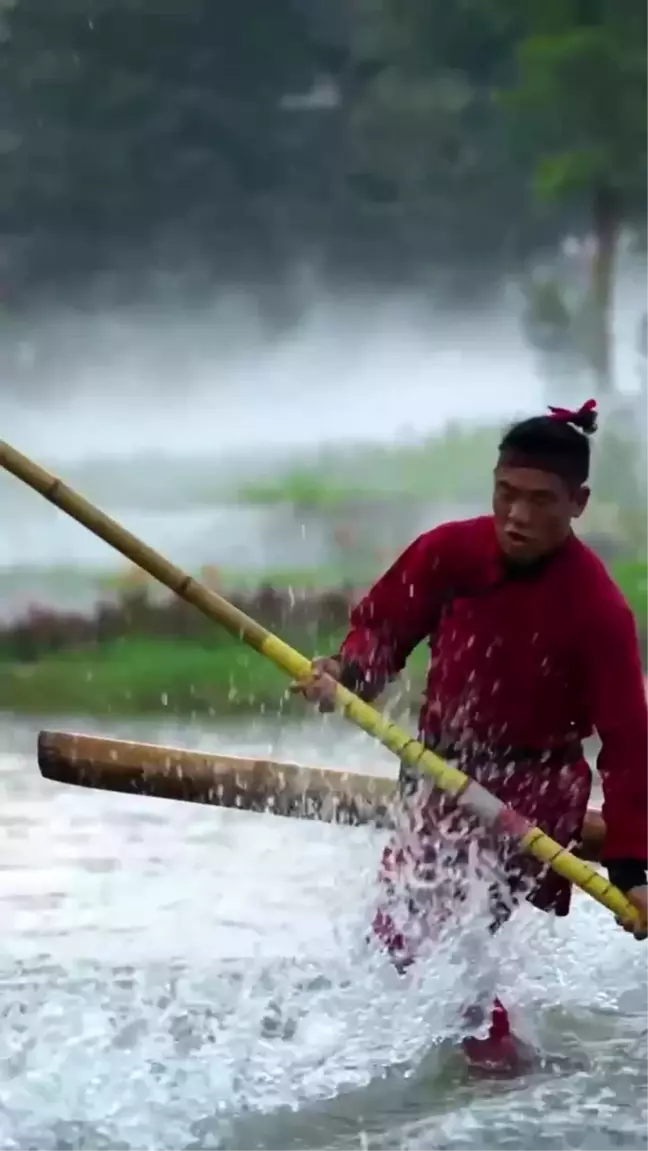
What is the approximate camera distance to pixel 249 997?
4.89 ft

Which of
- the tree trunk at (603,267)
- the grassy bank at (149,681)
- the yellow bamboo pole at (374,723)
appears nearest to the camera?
the yellow bamboo pole at (374,723)

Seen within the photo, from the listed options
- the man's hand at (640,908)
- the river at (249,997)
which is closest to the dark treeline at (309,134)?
the river at (249,997)

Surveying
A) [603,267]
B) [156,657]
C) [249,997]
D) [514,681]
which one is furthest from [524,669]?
[603,267]

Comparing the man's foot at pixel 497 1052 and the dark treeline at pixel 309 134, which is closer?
the man's foot at pixel 497 1052

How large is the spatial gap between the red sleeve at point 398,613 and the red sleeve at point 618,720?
127 millimetres

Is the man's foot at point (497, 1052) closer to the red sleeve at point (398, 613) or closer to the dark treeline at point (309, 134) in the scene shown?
the red sleeve at point (398, 613)

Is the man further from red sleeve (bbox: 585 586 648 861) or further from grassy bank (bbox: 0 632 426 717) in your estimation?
grassy bank (bbox: 0 632 426 717)

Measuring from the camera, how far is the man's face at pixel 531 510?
118 cm

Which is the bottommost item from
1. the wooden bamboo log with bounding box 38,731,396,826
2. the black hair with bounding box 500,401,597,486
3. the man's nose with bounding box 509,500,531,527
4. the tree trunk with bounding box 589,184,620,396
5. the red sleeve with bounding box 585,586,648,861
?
the wooden bamboo log with bounding box 38,731,396,826

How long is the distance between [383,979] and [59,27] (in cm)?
138

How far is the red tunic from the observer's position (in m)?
1.20

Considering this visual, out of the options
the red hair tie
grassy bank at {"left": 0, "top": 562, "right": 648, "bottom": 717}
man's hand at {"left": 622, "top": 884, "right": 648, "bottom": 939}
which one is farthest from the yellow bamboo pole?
grassy bank at {"left": 0, "top": 562, "right": 648, "bottom": 717}

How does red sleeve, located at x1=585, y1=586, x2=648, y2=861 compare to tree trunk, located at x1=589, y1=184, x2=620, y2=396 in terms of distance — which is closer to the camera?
red sleeve, located at x1=585, y1=586, x2=648, y2=861

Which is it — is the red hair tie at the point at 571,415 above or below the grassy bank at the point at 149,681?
above
